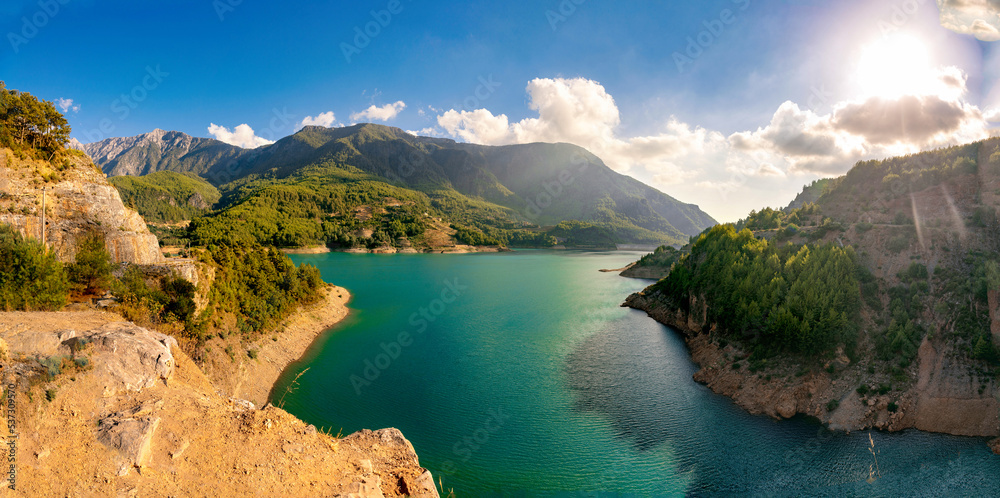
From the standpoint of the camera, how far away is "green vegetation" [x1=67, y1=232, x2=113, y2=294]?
15.7 metres

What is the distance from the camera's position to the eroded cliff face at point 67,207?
50.9 ft

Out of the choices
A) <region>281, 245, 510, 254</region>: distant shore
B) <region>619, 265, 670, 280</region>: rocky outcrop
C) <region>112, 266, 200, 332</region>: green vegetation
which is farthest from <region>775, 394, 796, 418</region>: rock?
<region>281, 245, 510, 254</region>: distant shore

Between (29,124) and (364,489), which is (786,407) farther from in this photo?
(29,124)

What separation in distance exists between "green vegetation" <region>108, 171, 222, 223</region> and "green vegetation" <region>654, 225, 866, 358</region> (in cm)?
16143

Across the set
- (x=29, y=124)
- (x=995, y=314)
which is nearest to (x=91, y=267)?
(x=29, y=124)

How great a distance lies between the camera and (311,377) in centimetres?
2278

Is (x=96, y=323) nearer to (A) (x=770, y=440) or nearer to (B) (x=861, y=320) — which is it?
(A) (x=770, y=440)

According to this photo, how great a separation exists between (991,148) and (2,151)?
2082 inches

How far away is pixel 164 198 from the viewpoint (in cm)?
16812

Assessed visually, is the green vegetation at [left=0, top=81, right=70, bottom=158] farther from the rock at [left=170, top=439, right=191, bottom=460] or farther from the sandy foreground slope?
the rock at [left=170, top=439, right=191, bottom=460]

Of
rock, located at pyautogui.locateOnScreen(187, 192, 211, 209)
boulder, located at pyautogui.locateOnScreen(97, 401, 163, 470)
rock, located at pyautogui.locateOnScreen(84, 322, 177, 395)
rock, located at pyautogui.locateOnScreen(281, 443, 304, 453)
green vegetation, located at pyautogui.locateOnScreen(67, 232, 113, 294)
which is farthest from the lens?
rock, located at pyautogui.locateOnScreen(187, 192, 211, 209)

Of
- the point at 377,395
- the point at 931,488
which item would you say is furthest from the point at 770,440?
the point at 377,395

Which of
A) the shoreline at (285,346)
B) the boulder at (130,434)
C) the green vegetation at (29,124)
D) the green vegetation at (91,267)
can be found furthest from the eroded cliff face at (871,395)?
the green vegetation at (29,124)

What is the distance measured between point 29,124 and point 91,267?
25.1ft
